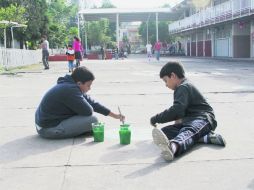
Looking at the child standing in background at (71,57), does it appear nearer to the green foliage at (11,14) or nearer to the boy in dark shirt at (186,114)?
the green foliage at (11,14)

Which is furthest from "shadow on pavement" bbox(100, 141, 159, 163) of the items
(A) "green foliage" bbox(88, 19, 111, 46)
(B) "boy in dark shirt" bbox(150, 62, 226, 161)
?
(A) "green foliage" bbox(88, 19, 111, 46)

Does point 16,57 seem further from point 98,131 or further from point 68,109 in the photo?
point 98,131

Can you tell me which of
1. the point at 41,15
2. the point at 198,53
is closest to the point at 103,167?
the point at 41,15

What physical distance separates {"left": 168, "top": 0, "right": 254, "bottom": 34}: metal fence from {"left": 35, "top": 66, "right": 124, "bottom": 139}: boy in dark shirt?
82.4 feet

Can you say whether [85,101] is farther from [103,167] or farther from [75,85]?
[103,167]

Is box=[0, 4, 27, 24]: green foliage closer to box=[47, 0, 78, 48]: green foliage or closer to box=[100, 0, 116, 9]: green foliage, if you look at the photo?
box=[47, 0, 78, 48]: green foliage

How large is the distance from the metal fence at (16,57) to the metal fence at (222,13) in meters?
15.1

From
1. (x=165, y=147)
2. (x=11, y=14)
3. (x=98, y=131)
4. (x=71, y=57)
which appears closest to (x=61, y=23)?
(x=11, y=14)

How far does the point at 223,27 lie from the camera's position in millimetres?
42312

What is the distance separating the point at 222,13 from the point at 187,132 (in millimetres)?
31942

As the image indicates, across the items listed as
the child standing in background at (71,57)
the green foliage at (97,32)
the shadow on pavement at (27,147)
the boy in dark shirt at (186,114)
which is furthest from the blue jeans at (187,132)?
the green foliage at (97,32)

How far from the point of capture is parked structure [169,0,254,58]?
32781 millimetres

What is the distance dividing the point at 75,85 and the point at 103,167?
1671 millimetres

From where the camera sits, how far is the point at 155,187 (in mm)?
3953
